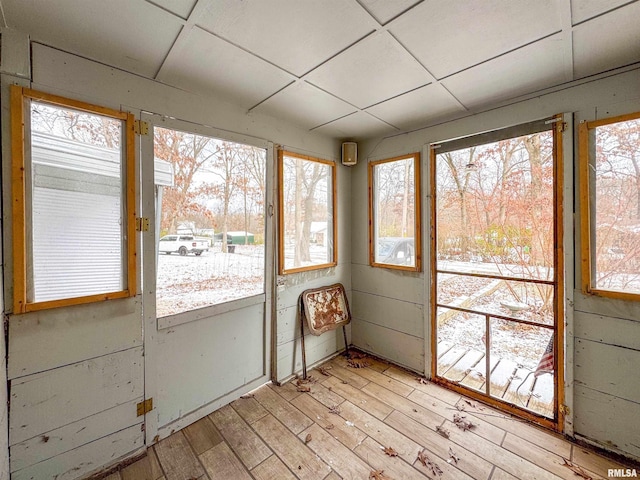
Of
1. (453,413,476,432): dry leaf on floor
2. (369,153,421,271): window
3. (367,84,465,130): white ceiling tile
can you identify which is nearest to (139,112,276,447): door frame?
(367,84,465,130): white ceiling tile

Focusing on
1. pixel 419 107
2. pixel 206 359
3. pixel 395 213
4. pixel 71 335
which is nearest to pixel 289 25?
pixel 419 107

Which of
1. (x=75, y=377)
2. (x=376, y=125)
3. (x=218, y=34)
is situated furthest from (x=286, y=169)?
(x=75, y=377)

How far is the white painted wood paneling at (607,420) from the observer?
167 centimetres

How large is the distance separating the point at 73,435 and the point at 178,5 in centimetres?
240

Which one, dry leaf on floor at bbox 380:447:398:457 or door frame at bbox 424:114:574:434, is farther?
door frame at bbox 424:114:574:434

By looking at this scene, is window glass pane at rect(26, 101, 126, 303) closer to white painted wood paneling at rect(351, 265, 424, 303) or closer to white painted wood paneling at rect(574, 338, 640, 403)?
white painted wood paneling at rect(351, 265, 424, 303)

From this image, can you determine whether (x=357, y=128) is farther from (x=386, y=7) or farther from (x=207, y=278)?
(x=207, y=278)

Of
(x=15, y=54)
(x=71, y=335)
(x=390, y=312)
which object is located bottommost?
(x=390, y=312)

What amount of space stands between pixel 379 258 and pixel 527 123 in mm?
1776

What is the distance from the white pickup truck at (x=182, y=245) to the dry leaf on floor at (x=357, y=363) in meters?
2.01

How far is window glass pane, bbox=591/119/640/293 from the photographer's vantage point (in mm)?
1655

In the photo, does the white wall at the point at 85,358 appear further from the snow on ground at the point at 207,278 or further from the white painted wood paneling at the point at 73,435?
the snow on ground at the point at 207,278

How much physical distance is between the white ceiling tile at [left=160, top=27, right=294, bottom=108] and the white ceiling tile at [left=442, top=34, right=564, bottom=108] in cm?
125

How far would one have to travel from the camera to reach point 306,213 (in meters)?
2.79
